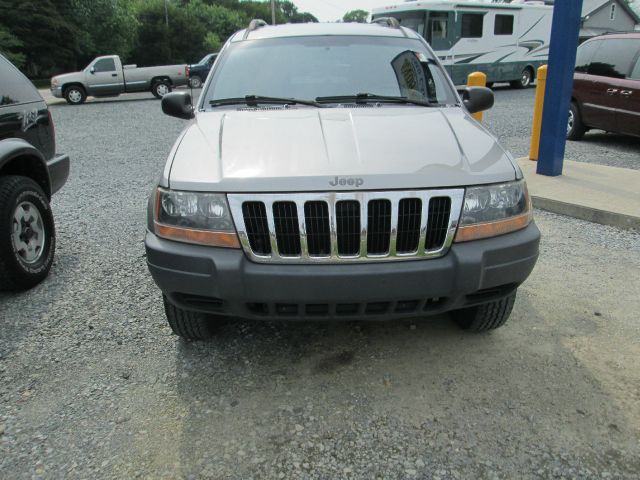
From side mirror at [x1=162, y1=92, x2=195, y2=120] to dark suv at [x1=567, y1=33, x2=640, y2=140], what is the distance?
22.3ft

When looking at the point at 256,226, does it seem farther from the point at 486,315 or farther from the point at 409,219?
the point at 486,315

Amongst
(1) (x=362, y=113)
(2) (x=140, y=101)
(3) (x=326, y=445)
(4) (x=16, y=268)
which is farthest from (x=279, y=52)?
(2) (x=140, y=101)

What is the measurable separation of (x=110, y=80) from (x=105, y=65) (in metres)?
0.62

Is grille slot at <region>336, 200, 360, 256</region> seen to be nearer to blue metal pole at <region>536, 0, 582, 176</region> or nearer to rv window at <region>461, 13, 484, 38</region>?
blue metal pole at <region>536, 0, 582, 176</region>

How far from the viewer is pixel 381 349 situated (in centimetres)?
305

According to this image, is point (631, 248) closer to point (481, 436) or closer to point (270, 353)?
point (481, 436)

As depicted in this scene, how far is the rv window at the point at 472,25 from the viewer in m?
17.9

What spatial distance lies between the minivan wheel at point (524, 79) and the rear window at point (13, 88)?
19451 mm

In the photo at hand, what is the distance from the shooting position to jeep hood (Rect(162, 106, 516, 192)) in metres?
2.45

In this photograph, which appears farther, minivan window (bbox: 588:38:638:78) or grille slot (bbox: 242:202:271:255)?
minivan window (bbox: 588:38:638:78)

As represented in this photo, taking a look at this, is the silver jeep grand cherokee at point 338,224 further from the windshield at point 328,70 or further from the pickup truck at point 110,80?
the pickup truck at point 110,80

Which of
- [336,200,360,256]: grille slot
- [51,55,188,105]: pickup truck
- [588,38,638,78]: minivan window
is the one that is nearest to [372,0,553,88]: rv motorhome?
[51,55,188,105]: pickup truck

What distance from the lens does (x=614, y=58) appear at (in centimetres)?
838

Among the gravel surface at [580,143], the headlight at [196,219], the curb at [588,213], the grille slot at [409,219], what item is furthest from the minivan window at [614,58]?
the headlight at [196,219]
